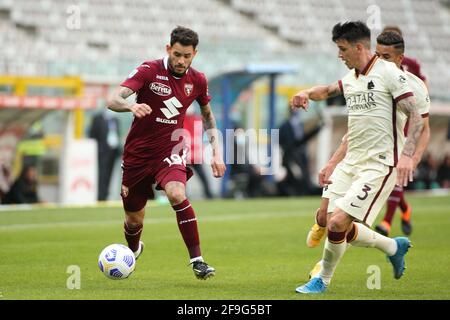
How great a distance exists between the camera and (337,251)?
8.40m

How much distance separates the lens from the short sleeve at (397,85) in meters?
8.30

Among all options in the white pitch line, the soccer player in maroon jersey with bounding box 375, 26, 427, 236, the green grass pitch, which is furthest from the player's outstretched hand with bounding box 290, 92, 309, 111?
the white pitch line

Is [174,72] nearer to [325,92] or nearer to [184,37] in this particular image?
[184,37]

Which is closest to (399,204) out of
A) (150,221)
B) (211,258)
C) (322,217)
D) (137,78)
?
(211,258)

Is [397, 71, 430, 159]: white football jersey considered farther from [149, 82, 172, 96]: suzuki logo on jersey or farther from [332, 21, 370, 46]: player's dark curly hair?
[149, 82, 172, 96]: suzuki logo on jersey

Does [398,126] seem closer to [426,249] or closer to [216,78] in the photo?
[426,249]

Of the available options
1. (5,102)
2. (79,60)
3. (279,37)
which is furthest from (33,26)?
(279,37)

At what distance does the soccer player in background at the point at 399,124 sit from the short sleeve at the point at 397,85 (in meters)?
0.23

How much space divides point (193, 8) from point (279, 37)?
4172mm

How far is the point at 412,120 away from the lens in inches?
324

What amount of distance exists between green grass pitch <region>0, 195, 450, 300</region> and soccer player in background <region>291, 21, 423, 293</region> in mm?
444

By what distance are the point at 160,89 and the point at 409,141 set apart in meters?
2.39

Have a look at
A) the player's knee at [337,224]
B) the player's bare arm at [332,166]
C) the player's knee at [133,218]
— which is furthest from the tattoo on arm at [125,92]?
the player's knee at [337,224]

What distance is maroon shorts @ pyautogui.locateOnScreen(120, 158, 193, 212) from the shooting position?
30.1 ft
